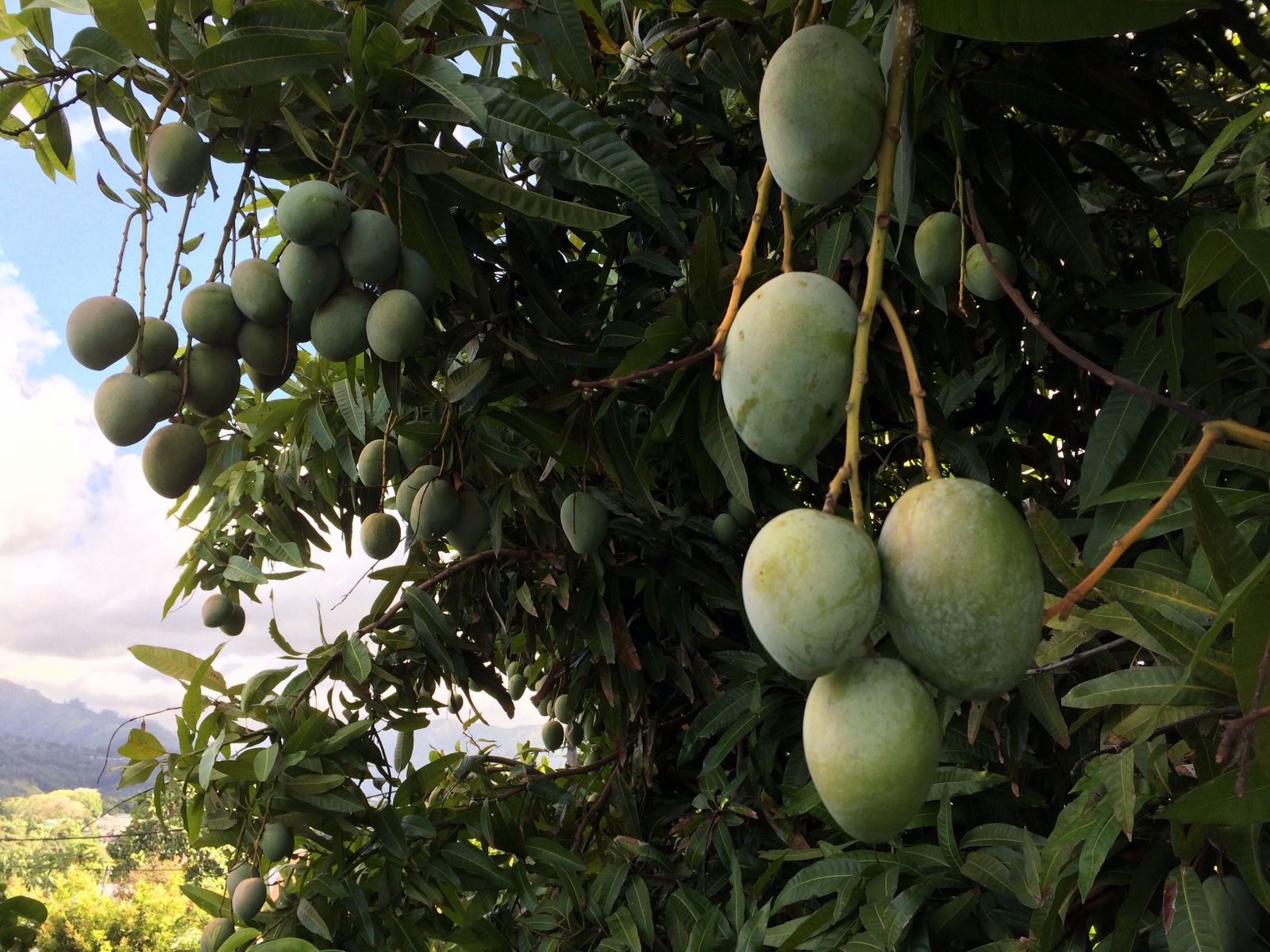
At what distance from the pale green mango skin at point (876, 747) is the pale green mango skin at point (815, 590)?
2 centimetres

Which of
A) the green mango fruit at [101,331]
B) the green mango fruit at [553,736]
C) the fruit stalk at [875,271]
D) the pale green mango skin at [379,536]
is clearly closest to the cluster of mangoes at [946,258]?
the fruit stalk at [875,271]

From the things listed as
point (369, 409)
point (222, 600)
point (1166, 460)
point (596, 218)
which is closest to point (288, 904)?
point (222, 600)

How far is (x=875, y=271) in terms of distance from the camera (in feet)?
1.48

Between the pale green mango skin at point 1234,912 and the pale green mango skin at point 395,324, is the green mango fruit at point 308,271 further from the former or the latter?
the pale green mango skin at point 1234,912

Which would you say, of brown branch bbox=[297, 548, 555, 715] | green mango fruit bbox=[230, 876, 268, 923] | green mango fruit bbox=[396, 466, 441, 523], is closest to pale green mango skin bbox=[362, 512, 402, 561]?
green mango fruit bbox=[396, 466, 441, 523]

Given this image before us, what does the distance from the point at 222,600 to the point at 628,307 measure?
5.23 feet

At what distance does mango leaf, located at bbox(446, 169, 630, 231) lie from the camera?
1.00 m

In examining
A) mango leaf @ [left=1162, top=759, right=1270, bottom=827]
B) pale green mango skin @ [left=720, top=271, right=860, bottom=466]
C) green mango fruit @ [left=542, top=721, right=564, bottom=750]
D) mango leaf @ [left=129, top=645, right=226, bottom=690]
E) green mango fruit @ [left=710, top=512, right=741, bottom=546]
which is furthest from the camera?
green mango fruit @ [left=542, top=721, right=564, bottom=750]

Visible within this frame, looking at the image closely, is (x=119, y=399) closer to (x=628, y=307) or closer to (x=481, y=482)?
(x=628, y=307)

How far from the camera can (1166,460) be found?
1.07m

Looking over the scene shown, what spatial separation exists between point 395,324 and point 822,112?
594 millimetres

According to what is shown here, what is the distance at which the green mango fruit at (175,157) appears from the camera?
926 millimetres

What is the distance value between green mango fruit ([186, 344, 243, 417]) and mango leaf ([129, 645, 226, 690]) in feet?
3.78

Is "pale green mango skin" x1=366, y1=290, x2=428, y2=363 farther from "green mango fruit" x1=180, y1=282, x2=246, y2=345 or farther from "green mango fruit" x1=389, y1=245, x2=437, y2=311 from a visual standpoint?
"green mango fruit" x1=180, y1=282, x2=246, y2=345
